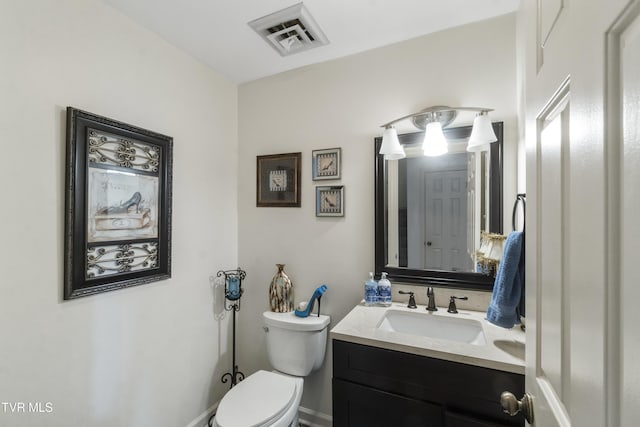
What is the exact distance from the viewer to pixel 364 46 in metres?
1.72

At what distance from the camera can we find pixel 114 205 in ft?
4.49

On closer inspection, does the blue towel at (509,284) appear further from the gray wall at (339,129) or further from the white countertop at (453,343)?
the gray wall at (339,129)

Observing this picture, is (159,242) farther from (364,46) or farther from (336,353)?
(364,46)

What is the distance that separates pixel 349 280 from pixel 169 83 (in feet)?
5.16

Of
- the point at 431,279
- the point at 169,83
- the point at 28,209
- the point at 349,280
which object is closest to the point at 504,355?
the point at 431,279

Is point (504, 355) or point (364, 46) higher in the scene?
point (364, 46)

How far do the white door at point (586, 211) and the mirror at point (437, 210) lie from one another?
0.91 m

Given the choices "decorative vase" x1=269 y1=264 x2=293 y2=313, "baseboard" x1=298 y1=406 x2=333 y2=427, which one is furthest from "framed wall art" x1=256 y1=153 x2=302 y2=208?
"baseboard" x1=298 y1=406 x2=333 y2=427

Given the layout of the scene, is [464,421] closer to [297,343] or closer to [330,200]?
[297,343]

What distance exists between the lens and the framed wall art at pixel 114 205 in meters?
1.21

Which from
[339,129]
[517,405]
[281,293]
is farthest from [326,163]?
[517,405]

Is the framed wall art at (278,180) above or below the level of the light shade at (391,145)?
below

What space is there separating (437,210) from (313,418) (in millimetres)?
1518

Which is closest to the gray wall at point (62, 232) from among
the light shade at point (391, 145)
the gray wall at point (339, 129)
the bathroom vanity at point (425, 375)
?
the gray wall at point (339, 129)
